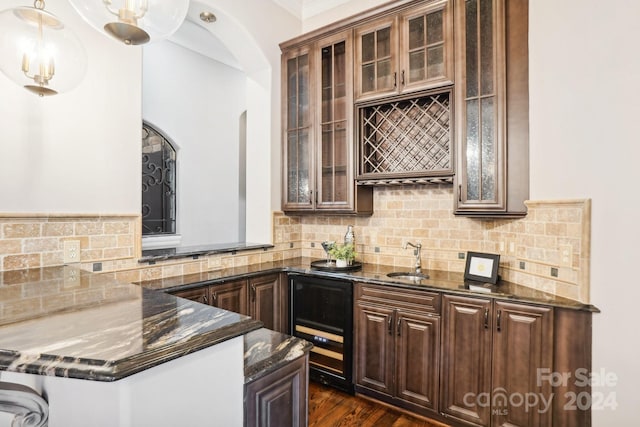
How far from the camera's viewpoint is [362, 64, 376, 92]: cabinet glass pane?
2.91 m

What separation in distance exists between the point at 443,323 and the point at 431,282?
284 millimetres

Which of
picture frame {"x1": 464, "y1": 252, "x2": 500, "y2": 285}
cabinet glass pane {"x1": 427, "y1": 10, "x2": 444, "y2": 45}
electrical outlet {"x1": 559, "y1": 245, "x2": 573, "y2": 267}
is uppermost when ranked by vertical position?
cabinet glass pane {"x1": 427, "y1": 10, "x2": 444, "y2": 45}

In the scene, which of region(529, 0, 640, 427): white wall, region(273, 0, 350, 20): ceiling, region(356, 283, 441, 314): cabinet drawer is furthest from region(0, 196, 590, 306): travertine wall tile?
region(273, 0, 350, 20): ceiling

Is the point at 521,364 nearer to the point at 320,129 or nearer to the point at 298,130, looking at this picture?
the point at 320,129

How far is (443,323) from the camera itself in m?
2.29

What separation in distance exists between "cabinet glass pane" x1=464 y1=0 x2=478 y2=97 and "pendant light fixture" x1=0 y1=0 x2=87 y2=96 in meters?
2.31

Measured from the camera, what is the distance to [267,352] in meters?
1.40

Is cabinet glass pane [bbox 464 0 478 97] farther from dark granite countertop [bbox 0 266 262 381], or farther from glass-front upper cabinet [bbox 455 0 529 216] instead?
dark granite countertop [bbox 0 266 262 381]

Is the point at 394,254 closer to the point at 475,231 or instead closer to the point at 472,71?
the point at 475,231

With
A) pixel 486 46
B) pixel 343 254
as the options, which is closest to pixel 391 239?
pixel 343 254

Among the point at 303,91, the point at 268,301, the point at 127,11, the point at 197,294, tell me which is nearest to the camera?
the point at 127,11

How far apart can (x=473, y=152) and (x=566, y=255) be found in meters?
0.86

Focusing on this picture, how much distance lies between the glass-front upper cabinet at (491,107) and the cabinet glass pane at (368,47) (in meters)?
0.69

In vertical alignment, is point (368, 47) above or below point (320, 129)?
above
